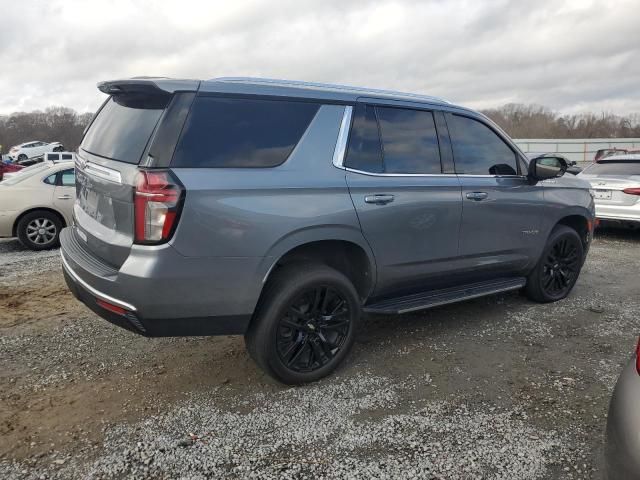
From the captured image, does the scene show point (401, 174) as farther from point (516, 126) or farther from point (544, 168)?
point (516, 126)

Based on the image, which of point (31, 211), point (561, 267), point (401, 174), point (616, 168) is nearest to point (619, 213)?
point (616, 168)

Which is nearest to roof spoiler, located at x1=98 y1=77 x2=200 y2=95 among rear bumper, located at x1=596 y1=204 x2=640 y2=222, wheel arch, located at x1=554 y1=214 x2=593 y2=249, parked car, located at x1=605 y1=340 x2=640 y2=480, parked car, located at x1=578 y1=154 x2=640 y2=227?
parked car, located at x1=605 y1=340 x2=640 y2=480

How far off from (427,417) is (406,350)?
0.98 metres

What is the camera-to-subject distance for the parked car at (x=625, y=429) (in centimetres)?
182

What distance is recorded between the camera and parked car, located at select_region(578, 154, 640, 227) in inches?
320

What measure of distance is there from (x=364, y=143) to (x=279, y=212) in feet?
3.10

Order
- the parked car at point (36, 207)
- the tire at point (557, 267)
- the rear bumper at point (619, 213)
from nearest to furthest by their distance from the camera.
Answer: the tire at point (557, 267), the parked car at point (36, 207), the rear bumper at point (619, 213)

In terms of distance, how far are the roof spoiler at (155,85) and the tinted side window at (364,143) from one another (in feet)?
3.70

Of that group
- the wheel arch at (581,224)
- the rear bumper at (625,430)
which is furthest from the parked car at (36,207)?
the rear bumper at (625,430)

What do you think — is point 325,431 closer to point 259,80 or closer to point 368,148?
point 368,148

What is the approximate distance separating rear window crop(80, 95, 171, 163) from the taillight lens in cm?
22

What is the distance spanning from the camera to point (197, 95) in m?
2.91

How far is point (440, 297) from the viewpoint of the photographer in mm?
4043

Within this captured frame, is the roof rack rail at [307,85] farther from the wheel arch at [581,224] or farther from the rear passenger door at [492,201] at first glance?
the wheel arch at [581,224]
